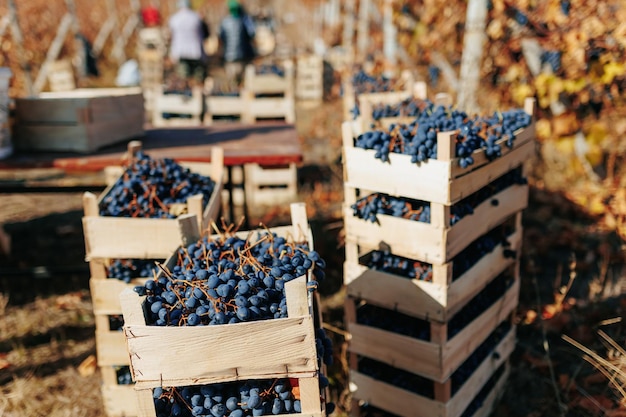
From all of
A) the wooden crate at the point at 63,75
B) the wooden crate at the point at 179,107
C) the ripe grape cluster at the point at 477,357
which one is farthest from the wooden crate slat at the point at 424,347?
the wooden crate at the point at 63,75

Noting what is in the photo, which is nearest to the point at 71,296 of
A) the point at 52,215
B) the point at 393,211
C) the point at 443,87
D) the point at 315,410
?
the point at 52,215

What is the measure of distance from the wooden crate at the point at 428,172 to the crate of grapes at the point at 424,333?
24.3 inches

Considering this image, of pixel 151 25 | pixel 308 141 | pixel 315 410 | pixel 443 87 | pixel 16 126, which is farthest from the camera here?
pixel 151 25

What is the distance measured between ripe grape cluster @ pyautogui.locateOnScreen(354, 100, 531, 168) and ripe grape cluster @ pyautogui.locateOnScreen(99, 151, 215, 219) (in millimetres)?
1015

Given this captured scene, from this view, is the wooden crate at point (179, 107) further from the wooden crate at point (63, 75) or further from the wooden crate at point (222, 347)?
the wooden crate at point (63, 75)

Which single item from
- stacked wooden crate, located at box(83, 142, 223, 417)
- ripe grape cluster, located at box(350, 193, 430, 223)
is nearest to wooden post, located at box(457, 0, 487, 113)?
ripe grape cluster, located at box(350, 193, 430, 223)

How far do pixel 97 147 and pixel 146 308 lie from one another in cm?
257

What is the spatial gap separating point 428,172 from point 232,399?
1.44 metres

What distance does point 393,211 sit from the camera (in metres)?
3.17

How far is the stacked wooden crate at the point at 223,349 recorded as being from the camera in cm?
200

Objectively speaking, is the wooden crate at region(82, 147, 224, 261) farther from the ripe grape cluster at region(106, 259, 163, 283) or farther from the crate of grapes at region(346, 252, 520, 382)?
the crate of grapes at region(346, 252, 520, 382)

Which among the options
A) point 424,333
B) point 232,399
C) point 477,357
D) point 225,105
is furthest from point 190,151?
point 225,105

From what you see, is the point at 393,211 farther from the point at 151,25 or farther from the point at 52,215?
the point at 151,25

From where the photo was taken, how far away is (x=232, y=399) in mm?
2115
